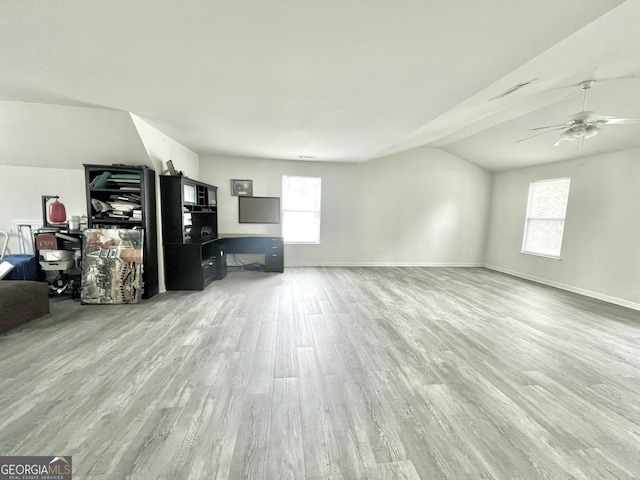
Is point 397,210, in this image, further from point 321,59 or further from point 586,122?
point 321,59

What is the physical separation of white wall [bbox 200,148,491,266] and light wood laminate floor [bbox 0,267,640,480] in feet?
9.53

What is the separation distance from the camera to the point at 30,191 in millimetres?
3779

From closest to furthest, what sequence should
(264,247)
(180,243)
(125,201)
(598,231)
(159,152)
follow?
1. (125,201)
2. (159,152)
3. (180,243)
4. (598,231)
5. (264,247)

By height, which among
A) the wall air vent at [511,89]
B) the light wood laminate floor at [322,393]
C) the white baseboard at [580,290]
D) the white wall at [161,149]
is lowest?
the light wood laminate floor at [322,393]

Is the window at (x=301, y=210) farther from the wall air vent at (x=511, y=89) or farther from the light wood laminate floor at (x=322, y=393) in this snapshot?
the wall air vent at (x=511, y=89)

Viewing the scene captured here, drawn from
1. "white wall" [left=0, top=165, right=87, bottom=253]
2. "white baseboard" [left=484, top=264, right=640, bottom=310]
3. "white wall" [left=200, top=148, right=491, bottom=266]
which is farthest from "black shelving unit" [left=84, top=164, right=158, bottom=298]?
"white baseboard" [left=484, top=264, right=640, bottom=310]

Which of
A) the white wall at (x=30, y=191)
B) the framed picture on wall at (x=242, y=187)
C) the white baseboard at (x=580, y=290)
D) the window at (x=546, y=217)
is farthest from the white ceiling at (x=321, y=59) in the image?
the white baseboard at (x=580, y=290)

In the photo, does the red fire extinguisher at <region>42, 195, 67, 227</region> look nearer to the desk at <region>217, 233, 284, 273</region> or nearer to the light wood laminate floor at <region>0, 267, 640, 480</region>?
the light wood laminate floor at <region>0, 267, 640, 480</region>

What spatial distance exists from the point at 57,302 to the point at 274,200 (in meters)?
4.00

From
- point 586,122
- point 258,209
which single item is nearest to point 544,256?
point 586,122

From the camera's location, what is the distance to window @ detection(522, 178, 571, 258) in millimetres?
4844

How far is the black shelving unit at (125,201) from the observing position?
11.1 feet

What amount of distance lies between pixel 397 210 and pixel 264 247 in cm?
355

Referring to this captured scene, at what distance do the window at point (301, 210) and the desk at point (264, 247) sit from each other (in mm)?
657
